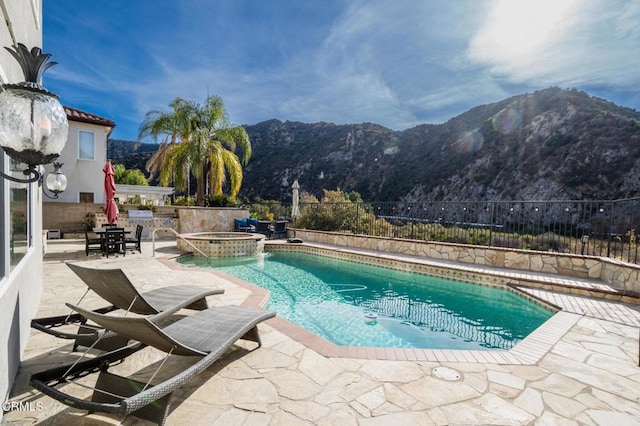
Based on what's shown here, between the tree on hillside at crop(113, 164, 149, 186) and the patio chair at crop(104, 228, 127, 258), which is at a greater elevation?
the tree on hillside at crop(113, 164, 149, 186)

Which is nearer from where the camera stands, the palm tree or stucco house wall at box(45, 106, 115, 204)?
stucco house wall at box(45, 106, 115, 204)

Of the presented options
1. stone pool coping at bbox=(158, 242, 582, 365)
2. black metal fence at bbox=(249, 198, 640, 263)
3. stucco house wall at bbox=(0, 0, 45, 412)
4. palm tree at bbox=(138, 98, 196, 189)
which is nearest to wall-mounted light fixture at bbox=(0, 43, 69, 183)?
stucco house wall at bbox=(0, 0, 45, 412)

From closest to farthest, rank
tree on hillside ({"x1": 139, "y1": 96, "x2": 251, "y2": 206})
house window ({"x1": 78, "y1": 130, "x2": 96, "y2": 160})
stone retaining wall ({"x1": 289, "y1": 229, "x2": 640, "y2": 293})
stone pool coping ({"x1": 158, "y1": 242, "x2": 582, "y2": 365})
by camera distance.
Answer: stone pool coping ({"x1": 158, "y1": 242, "x2": 582, "y2": 365}) → stone retaining wall ({"x1": 289, "y1": 229, "x2": 640, "y2": 293}) → house window ({"x1": 78, "y1": 130, "x2": 96, "y2": 160}) → tree on hillside ({"x1": 139, "y1": 96, "x2": 251, "y2": 206})

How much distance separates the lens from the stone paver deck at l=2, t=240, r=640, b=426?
6.77 feet

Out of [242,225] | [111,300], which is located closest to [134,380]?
[111,300]

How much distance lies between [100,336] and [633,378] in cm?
474

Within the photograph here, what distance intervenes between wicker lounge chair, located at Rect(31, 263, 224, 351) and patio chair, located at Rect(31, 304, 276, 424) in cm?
28

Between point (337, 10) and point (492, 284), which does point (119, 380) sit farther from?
point (337, 10)

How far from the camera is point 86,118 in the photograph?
13633 mm

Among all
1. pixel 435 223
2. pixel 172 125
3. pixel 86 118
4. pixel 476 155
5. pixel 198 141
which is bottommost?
pixel 435 223

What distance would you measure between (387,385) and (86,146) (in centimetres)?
1695

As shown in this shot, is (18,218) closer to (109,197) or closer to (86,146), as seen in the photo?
(109,197)

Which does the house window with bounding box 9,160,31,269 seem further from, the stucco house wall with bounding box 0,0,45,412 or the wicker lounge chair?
the wicker lounge chair

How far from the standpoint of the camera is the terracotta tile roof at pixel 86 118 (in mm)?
13398
